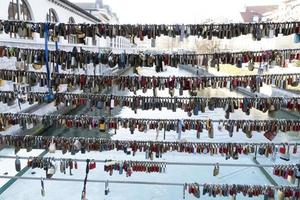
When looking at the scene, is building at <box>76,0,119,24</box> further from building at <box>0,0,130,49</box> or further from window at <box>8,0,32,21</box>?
window at <box>8,0,32,21</box>

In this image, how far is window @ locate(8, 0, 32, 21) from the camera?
16.4 metres

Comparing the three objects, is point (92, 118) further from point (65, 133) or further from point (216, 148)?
point (65, 133)

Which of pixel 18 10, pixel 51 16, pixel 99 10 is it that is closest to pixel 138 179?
pixel 18 10

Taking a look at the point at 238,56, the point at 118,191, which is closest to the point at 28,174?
the point at 118,191

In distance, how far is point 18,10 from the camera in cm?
1748

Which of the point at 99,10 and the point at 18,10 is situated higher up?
the point at 99,10

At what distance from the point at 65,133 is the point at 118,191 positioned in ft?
39.9

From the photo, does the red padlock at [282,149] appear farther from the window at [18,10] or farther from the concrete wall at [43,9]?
the window at [18,10]

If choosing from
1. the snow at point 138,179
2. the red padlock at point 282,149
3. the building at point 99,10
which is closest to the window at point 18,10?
the snow at point 138,179

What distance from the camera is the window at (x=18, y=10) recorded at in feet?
53.9

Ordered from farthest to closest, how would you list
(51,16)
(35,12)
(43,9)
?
(51,16) → (43,9) → (35,12)

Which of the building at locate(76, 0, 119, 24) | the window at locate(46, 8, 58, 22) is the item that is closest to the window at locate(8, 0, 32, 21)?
the window at locate(46, 8, 58, 22)

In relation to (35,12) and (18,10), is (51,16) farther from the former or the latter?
(18,10)

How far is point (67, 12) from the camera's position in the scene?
93.2 ft
